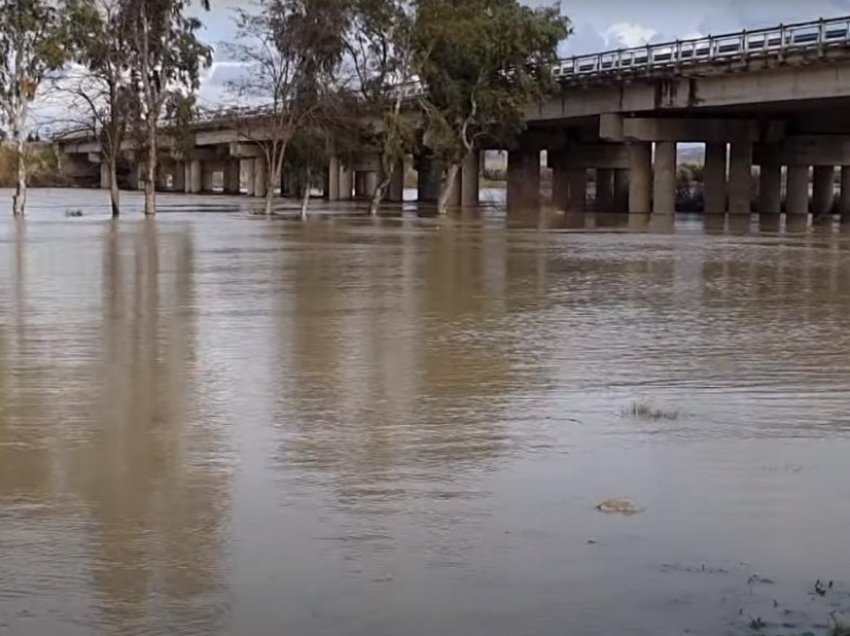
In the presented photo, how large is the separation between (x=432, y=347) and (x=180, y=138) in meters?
45.2

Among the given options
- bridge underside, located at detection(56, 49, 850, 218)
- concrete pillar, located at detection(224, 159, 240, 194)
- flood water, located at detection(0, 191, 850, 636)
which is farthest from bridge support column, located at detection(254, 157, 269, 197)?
flood water, located at detection(0, 191, 850, 636)

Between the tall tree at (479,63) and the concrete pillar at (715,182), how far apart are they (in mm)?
12804

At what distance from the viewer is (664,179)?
66.6m

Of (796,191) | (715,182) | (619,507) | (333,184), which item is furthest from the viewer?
(333,184)

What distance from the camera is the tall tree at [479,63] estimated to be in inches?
2245

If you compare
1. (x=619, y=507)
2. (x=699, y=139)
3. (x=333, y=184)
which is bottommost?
(x=619, y=507)

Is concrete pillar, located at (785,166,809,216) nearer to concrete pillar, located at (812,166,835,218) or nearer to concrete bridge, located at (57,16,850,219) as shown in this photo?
concrete bridge, located at (57,16,850,219)

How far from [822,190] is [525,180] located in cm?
1798

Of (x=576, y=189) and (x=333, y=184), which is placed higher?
(x=333, y=184)

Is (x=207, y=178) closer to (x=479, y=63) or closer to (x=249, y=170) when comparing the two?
(x=249, y=170)

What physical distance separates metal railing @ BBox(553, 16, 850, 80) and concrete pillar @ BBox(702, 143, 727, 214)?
8498mm

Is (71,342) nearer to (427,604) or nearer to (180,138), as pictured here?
(427,604)

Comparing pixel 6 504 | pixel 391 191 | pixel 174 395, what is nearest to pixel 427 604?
pixel 6 504

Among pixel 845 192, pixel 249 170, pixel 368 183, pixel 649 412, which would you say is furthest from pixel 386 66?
pixel 249 170
